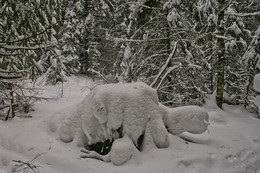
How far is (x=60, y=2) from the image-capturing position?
17.4 ft

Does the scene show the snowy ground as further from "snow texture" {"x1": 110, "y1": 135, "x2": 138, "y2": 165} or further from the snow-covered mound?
the snow-covered mound

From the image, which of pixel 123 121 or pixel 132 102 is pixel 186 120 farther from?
pixel 123 121

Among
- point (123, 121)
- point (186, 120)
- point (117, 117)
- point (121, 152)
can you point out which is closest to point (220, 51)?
point (186, 120)

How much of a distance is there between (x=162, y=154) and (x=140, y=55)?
16.1 feet

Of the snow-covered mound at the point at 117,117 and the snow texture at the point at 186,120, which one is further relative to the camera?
the snow texture at the point at 186,120

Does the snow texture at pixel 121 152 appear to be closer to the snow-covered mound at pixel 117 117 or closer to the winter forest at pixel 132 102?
the winter forest at pixel 132 102

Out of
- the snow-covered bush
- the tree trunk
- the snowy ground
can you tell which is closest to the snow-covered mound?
the snow-covered bush

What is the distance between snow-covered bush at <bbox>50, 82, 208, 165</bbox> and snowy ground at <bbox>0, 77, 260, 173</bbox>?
11.7 inches

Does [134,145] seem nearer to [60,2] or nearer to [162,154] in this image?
[162,154]

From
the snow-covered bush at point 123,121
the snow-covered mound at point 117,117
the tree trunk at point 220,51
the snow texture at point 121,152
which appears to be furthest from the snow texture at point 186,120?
the tree trunk at point 220,51

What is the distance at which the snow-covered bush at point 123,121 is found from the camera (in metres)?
5.03

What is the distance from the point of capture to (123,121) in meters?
5.08

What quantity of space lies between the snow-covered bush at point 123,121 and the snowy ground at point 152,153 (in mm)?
297

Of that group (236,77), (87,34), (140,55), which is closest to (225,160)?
(140,55)
